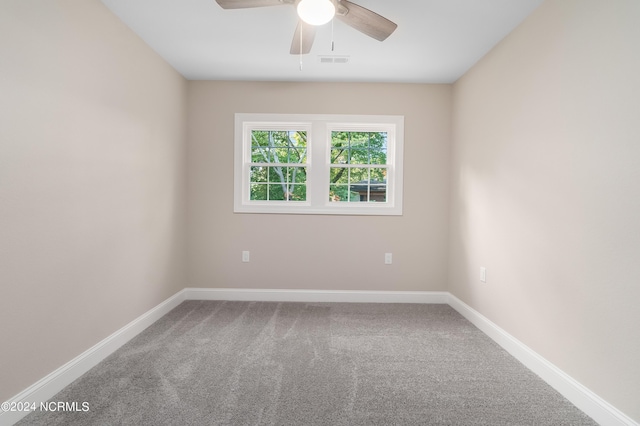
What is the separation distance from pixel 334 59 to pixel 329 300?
102 inches

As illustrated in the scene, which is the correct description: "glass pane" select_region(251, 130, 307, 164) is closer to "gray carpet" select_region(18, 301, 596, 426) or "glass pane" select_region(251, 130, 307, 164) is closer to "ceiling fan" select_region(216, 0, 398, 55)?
"ceiling fan" select_region(216, 0, 398, 55)

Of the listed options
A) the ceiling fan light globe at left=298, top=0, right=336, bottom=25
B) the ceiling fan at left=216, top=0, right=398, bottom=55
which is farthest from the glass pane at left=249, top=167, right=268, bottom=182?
the ceiling fan light globe at left=298, top=0, right=336, bottom=25

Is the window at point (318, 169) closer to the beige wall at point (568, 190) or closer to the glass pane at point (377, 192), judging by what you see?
the glass pane at point (377, 192)

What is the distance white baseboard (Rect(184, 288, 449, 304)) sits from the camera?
146 inches

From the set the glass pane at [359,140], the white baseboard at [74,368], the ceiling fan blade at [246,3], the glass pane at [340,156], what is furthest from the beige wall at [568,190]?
the white baseboard at [74,368]

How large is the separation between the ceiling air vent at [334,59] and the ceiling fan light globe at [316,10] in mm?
1397

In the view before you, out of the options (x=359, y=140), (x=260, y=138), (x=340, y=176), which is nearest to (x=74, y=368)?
(x=260, y=138)

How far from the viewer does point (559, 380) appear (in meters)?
1.96

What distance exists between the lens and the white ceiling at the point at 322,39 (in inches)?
90.4

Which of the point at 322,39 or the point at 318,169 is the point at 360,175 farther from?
the point at 322,39

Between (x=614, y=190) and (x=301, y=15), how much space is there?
1.86 meters

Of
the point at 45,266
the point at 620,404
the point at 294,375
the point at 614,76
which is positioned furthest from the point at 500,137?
the point at 45,266

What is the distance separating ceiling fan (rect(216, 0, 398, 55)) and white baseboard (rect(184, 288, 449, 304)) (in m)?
2.56

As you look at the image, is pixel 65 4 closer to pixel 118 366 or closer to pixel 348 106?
pixel 118 366
